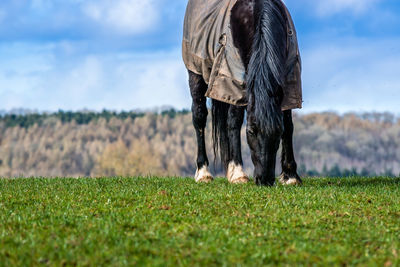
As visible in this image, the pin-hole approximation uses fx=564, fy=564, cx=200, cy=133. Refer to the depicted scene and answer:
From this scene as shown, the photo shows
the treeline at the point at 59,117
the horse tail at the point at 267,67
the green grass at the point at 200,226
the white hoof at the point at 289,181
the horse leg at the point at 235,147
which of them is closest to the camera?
the green grass at the point at 200,226

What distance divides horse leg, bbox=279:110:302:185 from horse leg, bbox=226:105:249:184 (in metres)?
0.65

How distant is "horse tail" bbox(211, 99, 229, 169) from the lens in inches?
361

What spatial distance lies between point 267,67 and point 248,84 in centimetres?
33

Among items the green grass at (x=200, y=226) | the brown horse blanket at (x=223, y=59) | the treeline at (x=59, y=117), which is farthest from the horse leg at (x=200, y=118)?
the treeline at (x=59, y=117)

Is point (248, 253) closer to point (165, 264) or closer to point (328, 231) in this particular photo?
point (165, 264)

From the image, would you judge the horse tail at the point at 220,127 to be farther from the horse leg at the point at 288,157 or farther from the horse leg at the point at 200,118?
the horse leg at the point at 288,157

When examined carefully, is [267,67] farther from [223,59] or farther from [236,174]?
[236,174]

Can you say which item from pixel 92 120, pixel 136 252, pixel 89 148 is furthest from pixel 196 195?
pixel 92 120

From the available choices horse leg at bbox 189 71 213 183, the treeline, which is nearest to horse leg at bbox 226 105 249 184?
horse leg at bbox 189 71 213 183

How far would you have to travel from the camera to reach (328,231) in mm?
5102

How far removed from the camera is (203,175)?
370 inches

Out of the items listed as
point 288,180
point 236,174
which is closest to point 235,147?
point 236,174

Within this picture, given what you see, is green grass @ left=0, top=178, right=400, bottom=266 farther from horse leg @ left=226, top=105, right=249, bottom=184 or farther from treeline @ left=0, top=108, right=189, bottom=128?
treeline @ left=0, top=108, right=189, bottom=128

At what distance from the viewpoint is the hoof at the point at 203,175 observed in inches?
368
